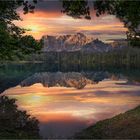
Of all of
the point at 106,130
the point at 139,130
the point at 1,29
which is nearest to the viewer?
the point at 139,130

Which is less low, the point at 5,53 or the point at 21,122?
the point at 5,53

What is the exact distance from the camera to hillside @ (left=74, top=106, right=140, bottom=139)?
1112 inches

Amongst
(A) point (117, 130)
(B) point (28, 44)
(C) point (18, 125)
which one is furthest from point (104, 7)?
(B) point (28, 44)

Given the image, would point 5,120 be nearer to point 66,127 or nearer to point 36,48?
point 66,127

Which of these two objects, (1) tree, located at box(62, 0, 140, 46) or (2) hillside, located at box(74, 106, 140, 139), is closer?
(1) tree, located at box(62, 0, 140, 46)

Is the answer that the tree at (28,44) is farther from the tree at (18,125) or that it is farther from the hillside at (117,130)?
the hillside at (117,130)

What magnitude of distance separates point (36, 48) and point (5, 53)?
4.39 metres

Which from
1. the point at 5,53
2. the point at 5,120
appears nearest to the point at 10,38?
the point at 5,53

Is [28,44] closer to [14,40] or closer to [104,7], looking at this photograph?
[14,40]

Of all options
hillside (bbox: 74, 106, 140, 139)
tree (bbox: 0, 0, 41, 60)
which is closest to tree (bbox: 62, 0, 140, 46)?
hillside (bbox: 74, 106, 140, 139)

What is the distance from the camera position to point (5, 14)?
47.0m

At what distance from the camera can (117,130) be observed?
30281mm

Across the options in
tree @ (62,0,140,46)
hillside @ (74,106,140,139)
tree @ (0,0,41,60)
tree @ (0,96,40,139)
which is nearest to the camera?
tree @ (62,0,140,46)

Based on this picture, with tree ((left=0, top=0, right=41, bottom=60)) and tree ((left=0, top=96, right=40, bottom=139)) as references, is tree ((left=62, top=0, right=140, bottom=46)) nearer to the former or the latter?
tree ((left=0, top=96, right=40, bottom=139))
